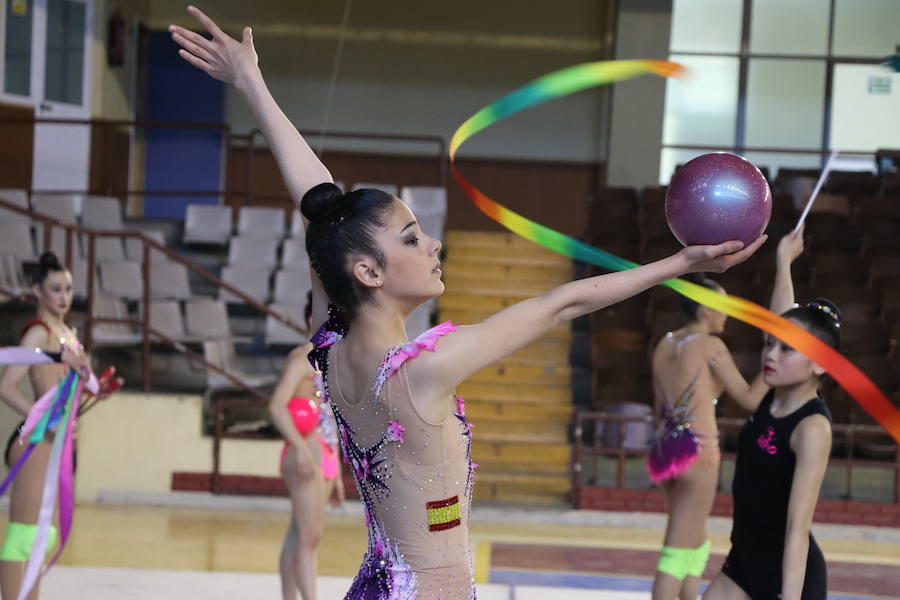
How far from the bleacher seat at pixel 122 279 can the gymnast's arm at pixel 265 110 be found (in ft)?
23.6

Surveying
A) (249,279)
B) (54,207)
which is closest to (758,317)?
(249,279)

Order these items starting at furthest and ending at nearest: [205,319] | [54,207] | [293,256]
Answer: [54,207] < [293,256] < [205,319]

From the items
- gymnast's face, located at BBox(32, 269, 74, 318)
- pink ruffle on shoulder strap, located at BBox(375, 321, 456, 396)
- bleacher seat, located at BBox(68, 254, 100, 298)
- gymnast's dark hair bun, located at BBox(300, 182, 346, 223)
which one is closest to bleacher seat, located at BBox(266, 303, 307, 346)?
bleacher seat, located at BBox(68, 254, 100, 298)

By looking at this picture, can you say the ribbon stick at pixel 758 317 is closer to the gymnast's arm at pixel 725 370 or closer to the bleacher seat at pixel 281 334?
the gymnast's arm at pixel 725 370

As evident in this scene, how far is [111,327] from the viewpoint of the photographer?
29.6ft

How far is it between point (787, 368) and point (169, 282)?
7.08 metres

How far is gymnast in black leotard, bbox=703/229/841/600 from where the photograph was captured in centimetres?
305

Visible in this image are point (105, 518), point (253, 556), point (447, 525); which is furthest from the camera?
point (105, 518)

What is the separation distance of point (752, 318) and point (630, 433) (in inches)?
270

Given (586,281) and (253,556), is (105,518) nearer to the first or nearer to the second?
(253,556)

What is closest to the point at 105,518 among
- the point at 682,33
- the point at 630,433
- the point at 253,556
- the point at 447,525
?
the point at 253,556

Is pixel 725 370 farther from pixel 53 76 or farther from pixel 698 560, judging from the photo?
pixel 53 76

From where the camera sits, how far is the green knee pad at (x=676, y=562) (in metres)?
4.64

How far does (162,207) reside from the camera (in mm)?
13789
